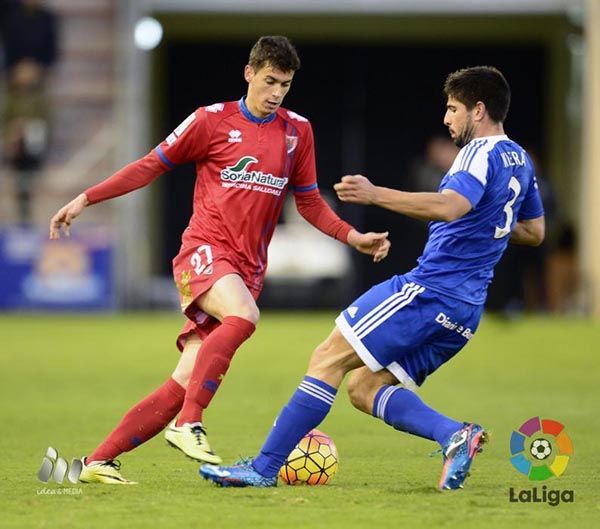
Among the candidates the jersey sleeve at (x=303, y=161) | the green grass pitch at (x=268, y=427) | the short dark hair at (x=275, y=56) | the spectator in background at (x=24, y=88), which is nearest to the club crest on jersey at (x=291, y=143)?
the jersey sleeve at (x=303, y=161)

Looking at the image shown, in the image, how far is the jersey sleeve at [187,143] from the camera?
6344 millimetres

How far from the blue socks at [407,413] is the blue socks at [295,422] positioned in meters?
0.30

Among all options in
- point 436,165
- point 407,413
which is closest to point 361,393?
point 407,413

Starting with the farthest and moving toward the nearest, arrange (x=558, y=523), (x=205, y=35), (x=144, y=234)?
(x=205, y=35)
(x=144, y=234)
(x=558, y=523)

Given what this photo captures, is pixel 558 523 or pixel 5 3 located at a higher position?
pixel 5 3

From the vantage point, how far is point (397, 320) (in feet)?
19.3

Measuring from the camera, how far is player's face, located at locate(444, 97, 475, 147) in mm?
5980

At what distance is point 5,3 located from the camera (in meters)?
21.1

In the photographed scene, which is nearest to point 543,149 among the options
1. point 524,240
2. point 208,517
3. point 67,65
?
point 67,65

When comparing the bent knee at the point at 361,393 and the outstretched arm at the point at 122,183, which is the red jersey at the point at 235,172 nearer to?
the outstretched arm at the point at 122,183

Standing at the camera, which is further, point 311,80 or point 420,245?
point 311,80

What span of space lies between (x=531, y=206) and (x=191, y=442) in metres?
1.95

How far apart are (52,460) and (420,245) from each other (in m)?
18.2

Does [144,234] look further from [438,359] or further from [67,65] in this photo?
[438,359]
